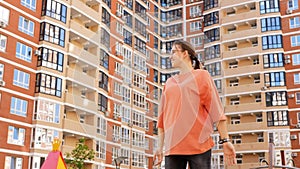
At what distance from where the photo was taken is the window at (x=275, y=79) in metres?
36.0

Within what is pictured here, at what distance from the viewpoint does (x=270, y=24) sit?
37.1 meters

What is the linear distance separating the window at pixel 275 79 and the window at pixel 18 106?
19390 mm

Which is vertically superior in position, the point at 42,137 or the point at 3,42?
the point at 3,42

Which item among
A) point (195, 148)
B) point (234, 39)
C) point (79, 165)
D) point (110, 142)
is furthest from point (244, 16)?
point (195, 148)

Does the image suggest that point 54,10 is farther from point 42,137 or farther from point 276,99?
point 276,99

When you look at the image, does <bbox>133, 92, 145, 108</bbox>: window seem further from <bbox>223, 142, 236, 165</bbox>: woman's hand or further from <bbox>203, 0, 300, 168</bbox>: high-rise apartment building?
<bbox>203, 0, 300, 168</bbox>: high-rise apartment building

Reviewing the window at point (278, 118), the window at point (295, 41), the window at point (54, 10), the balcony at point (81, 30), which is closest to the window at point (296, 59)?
the window at point (295, 41)

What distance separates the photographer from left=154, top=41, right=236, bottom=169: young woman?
125 inches

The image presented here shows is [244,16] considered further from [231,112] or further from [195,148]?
[195,148]

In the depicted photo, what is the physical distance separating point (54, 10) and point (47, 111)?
6.90m

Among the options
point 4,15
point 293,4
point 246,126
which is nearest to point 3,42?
point 4,15

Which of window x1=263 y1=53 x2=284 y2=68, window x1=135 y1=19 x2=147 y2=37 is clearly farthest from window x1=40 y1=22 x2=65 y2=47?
window x1=135 y1=19 x2=147 y2=37

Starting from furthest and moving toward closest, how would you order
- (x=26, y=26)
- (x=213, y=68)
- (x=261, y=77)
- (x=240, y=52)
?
(x=240, y=52), (x=261, y=77), (x=26, y=26), (x=213, y=68)

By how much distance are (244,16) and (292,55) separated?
5215 millimetres
